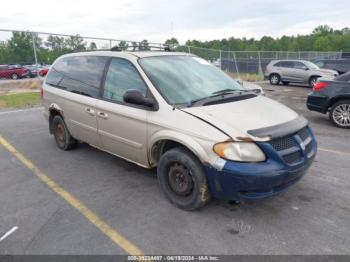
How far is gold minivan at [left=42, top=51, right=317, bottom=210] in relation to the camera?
296 centimetres

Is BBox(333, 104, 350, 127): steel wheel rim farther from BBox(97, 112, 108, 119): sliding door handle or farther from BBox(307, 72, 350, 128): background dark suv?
BBox(97, 112, 108, 119): sliding door handle

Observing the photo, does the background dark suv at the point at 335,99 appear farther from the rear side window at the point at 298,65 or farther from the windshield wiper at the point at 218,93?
the rear side window at the point at 298,65

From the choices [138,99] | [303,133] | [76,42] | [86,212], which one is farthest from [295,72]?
[86,212]

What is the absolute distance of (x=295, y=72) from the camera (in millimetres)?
17344

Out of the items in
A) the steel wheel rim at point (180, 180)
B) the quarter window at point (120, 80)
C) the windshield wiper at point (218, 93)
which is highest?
the quarter window at point (120, 80)

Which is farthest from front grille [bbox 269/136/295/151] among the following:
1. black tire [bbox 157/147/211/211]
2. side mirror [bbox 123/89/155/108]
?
side mirror [bbox 123/89/155/108]

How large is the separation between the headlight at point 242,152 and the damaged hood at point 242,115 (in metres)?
0.09

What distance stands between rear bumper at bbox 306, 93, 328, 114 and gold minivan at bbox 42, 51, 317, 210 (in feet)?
14.2

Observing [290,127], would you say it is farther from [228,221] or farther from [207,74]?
[207,74]

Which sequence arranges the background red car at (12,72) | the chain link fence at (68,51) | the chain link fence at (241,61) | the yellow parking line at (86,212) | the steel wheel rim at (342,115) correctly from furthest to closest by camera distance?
1. the background red car at (12,72)
2. the chain link fence at (241,61)
3. the chain link fence at (68,51)
4. the steel wheel rim at (342,115)
5. the yellow parking line at (86,212)

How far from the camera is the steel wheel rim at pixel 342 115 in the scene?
730cm

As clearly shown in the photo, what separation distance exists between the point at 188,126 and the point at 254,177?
2.79 ft

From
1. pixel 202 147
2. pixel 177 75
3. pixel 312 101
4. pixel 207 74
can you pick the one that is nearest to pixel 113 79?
pixel 177 75


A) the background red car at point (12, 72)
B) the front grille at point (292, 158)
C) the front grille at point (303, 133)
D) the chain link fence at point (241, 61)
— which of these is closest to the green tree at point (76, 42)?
the chain link fence at point (241, 61)
